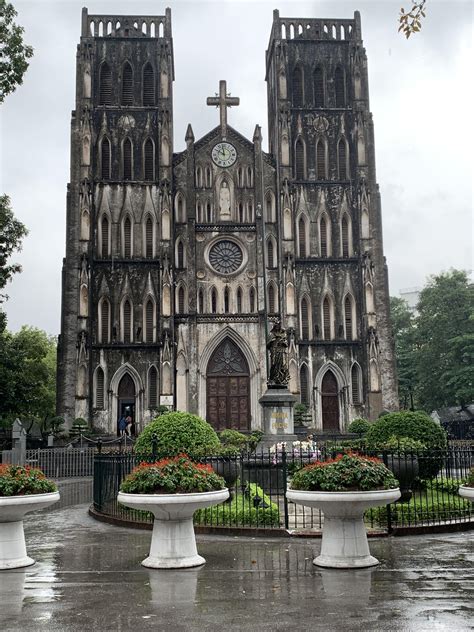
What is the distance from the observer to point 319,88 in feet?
149

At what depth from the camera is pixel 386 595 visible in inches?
323

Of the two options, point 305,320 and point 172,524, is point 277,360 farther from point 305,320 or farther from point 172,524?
point 305,320

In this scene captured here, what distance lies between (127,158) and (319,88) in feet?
39.8

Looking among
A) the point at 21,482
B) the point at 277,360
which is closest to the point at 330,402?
the point at 277,360

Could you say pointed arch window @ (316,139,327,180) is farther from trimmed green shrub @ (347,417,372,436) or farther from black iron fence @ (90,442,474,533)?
black iron fence @ (90,442,474,533)

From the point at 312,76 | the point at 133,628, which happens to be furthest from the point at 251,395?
the point at 133,628

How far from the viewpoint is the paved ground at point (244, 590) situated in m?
7.19

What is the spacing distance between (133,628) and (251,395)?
114 ft

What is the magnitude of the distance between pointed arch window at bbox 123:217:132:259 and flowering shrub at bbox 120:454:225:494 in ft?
Result: 106

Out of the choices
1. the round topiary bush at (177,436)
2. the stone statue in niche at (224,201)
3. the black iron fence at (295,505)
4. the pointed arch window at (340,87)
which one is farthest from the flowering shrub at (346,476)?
the pointed arch window at (340,87)

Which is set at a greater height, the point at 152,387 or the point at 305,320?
the point at 305,320

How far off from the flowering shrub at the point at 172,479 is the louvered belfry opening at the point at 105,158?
34.3 m

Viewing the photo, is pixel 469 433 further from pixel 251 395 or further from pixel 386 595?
pixel 386 595

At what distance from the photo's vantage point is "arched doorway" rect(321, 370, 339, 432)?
137ft
